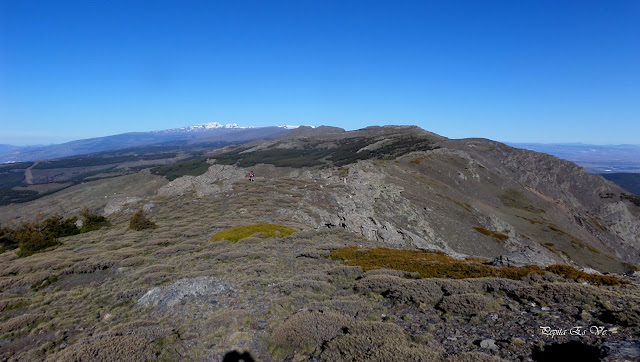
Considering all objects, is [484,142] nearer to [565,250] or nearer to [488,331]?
[565,250]

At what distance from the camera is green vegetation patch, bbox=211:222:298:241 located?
25.6m

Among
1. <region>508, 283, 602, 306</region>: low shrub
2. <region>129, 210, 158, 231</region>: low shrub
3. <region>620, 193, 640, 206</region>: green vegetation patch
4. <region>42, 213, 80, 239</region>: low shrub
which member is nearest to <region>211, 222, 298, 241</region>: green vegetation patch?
<region>129, 210, 158, 231</region>: low shrub

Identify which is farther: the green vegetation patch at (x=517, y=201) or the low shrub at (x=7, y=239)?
the green vegetation patch at (x=517, y=201)

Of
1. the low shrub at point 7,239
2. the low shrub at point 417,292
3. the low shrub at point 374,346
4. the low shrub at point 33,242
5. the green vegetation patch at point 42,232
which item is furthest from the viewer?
the low shrub at point 7,239

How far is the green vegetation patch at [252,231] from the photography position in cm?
2556

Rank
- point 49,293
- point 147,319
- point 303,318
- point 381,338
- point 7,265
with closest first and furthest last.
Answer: point 381,338 < point 303,318 < point 147,319 < point 49,293 < point 7,265

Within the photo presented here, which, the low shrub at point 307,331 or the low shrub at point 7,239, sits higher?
the low shrub at point 307,331

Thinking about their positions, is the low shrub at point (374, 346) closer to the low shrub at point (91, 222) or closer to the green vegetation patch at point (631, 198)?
the low shrub at point (91, 222)

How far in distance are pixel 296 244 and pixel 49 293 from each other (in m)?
15.2

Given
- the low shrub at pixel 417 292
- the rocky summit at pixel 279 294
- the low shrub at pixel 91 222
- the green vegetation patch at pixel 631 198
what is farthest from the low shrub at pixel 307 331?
the green vegetation patch at pixel 631 198

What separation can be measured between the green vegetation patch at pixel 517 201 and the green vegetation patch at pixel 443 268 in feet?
307

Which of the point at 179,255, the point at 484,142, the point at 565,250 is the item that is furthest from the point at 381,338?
the point at 484,142

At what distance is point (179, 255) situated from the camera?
72.0ft

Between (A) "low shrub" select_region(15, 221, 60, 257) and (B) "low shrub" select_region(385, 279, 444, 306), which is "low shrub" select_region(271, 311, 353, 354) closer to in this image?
(B) "low shrub" select_region(385, 279, 444, 306)
